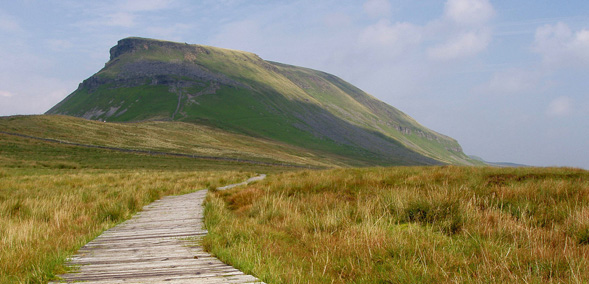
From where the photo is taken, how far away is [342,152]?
184 meters

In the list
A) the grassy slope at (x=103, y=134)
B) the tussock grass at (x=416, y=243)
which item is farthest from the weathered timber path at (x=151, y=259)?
the grassy slope at (x=103, y=134)

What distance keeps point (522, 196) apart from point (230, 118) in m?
187

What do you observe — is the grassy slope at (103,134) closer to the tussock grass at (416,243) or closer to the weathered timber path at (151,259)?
the weathered timber path at (151,259)

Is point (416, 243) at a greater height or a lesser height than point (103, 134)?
lesser

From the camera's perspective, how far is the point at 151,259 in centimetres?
468

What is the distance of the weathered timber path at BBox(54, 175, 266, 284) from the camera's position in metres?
3.83

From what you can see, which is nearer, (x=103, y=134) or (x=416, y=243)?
(x=416, y=243)

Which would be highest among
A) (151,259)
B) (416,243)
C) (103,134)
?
(103,134)

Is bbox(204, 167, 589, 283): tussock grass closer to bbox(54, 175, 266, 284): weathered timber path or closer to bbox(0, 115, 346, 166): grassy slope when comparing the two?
bbox(54, 175, 266, 284): weathered timber path

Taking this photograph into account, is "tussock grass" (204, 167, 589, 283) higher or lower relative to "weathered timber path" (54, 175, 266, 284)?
higher

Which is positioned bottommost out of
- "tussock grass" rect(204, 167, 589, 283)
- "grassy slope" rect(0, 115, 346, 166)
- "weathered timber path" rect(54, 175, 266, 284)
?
"weathered timber path" rect(54, 175, 266, 284)

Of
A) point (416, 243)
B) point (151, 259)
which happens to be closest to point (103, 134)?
point (151, 259)

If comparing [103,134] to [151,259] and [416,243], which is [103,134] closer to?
[151,259]

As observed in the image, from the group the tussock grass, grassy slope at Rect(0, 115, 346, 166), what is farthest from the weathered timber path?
grassy slope at Rect(0, 115, 346, 166)
